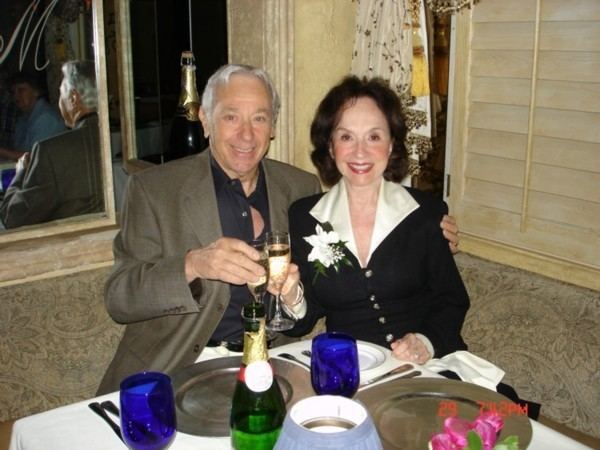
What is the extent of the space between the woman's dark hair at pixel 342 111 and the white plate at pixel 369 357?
0.77 m

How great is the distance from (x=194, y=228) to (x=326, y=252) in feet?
1.34

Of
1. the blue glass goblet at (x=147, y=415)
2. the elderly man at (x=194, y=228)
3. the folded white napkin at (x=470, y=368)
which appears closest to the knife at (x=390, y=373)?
the folded white napkin at (x=470, y=368)

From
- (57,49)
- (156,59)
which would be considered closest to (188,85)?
(57,49)

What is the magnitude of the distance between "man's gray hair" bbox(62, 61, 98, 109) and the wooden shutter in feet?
4.91

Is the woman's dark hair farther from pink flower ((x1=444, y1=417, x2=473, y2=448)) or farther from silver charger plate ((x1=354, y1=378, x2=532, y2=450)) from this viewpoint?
pink flower ((x1=444, y1=417, x2=473, y2=448))

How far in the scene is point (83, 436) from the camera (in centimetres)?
130

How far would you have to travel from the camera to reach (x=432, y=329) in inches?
80.0

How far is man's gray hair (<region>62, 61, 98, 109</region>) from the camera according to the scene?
2.63 m

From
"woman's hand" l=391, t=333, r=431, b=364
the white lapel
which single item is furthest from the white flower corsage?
"woman's hand" l=391, t=333, r=431, b=364

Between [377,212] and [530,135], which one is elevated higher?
[530,135]

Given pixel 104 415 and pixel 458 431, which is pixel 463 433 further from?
pixel 104 415

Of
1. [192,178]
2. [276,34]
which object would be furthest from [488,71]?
[192,178]

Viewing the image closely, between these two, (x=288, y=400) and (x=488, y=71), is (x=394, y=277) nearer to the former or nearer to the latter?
(x=288, y=400)

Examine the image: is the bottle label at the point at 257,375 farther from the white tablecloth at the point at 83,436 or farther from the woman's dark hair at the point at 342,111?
the woman's dark hair at the point at 342,111
